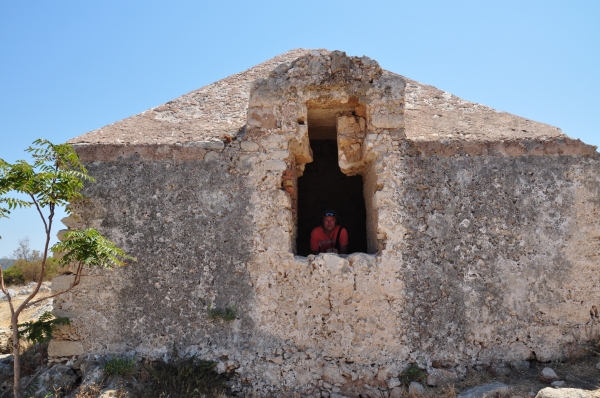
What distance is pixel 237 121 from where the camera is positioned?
211 inches

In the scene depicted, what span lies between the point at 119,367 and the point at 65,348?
728 millimetres

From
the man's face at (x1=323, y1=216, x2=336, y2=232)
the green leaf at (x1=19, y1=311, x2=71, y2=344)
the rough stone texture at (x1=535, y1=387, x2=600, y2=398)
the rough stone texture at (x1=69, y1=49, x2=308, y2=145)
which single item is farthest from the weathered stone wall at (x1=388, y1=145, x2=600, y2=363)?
the green leaf at (x1=19, y1=311, x2=71, y2=344)

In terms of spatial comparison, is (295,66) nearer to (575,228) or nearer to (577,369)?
(575,228)

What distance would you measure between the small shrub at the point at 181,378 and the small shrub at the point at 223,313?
0.43 m

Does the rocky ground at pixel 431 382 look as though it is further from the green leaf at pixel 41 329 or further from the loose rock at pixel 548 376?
the green leaf at pixel 41 329

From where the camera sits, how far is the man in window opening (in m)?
5.48

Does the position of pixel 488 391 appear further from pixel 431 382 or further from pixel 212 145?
Result: pixel 212 145

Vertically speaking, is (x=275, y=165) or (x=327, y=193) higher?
(x=275, y=165)

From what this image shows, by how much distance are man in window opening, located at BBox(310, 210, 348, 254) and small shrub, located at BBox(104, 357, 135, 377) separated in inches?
93.3

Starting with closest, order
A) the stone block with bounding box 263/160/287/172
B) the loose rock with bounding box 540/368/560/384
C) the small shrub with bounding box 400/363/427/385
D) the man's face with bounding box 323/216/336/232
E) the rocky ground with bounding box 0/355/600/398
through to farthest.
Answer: the rocky ground with bounding box 0/355/600/398 < the loose rock with bounding box 540/368/560/384 < the small shrub with bounding box 400/363/427/385 < the stone block with bounding box 263/160/287/172 < the man's face with bounding box 323/216/336/232

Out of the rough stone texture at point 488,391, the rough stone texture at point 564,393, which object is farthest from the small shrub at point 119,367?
the rough stone texture at point 564,393

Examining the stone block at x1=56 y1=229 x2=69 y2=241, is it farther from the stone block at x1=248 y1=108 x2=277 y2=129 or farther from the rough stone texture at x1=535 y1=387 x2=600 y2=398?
the rough stone texture at x1=535 y1=387 x2=600 y2=398

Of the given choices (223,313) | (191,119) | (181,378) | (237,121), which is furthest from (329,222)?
(181,378)

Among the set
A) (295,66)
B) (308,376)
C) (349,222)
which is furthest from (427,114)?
(308,376)
